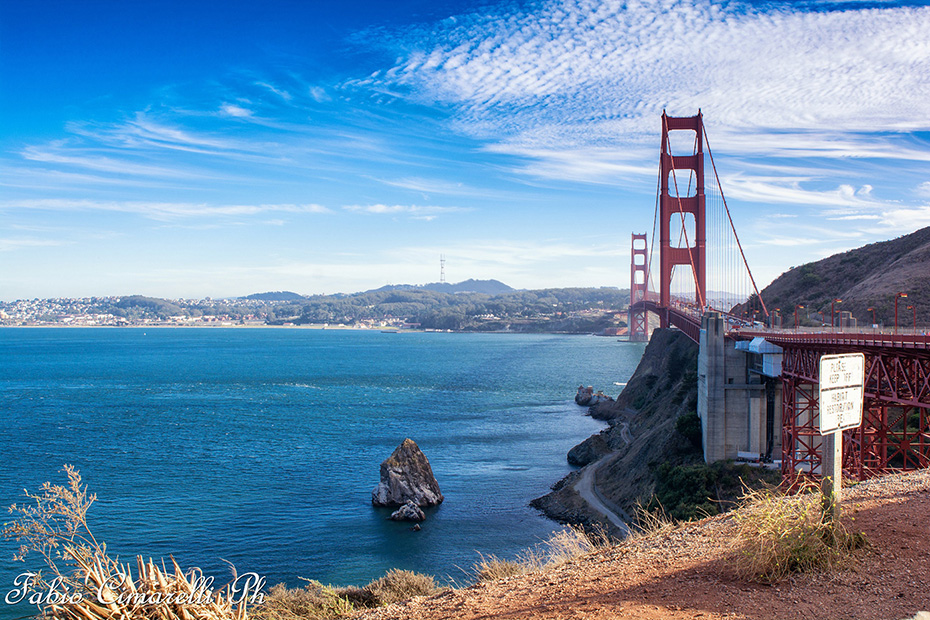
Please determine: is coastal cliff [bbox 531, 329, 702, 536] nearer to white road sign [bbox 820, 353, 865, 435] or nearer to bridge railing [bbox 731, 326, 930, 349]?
bridge railing [bbox 731, 326, 930, 349]

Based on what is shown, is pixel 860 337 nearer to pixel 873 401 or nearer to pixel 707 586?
pixel 873 401

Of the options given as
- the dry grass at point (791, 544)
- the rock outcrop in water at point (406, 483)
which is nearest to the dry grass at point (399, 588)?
the dry grass at point (791, 544)

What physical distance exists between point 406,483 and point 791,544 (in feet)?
90.6

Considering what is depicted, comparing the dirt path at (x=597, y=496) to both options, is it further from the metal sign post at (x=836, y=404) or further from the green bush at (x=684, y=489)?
the metal sign post at (x=836, y=404)

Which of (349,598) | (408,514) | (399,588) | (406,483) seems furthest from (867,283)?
(349,598)

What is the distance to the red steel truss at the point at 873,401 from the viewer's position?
618 inches

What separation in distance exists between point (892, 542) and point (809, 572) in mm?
1280

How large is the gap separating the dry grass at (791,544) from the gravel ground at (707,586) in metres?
0.14

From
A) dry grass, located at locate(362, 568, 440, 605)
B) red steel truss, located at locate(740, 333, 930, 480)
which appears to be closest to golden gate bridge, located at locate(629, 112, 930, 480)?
red steel truss, located at locate(740, 333, 930, 480)

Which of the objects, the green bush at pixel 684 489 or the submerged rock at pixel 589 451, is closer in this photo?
the green bush at pixel 684 489

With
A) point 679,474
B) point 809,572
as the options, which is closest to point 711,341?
point 679,474

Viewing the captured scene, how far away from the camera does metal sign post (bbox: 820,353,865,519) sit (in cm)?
623

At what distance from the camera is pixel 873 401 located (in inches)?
680

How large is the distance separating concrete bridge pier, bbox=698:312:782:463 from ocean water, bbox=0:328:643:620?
860 centimetres
